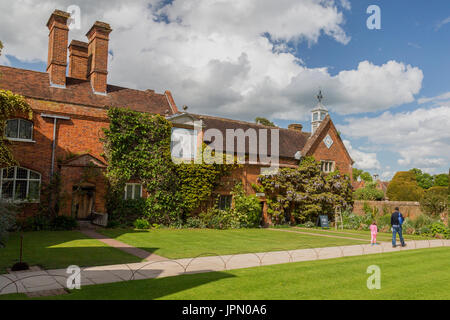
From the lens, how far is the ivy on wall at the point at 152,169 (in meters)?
19.4

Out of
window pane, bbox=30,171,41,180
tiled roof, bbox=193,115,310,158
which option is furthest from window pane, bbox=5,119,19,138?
tiled roof, bbox=193,115,310,158

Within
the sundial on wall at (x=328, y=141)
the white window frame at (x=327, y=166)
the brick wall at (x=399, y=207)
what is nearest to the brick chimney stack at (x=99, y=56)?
the white window frame at (x=327, y=166)

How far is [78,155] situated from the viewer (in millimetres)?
18938

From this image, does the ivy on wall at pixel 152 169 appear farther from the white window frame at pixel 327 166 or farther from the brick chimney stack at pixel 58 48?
the white window frame at pixel 327 166

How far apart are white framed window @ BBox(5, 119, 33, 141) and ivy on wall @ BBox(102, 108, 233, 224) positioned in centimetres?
370

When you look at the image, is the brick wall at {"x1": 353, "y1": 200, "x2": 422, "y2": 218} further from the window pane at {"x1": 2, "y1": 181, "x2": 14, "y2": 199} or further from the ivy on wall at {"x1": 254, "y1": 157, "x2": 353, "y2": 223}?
the window pane at {"x1": 2, "y1": 181, "x2": 14, "y2": 199}

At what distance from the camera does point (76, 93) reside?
66.6ft

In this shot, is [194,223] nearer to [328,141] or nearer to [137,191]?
[137,191]

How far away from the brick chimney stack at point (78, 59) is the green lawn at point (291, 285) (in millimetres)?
17998

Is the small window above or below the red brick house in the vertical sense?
below

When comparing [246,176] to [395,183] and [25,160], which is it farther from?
[395,183]

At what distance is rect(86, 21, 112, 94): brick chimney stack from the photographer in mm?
21344
